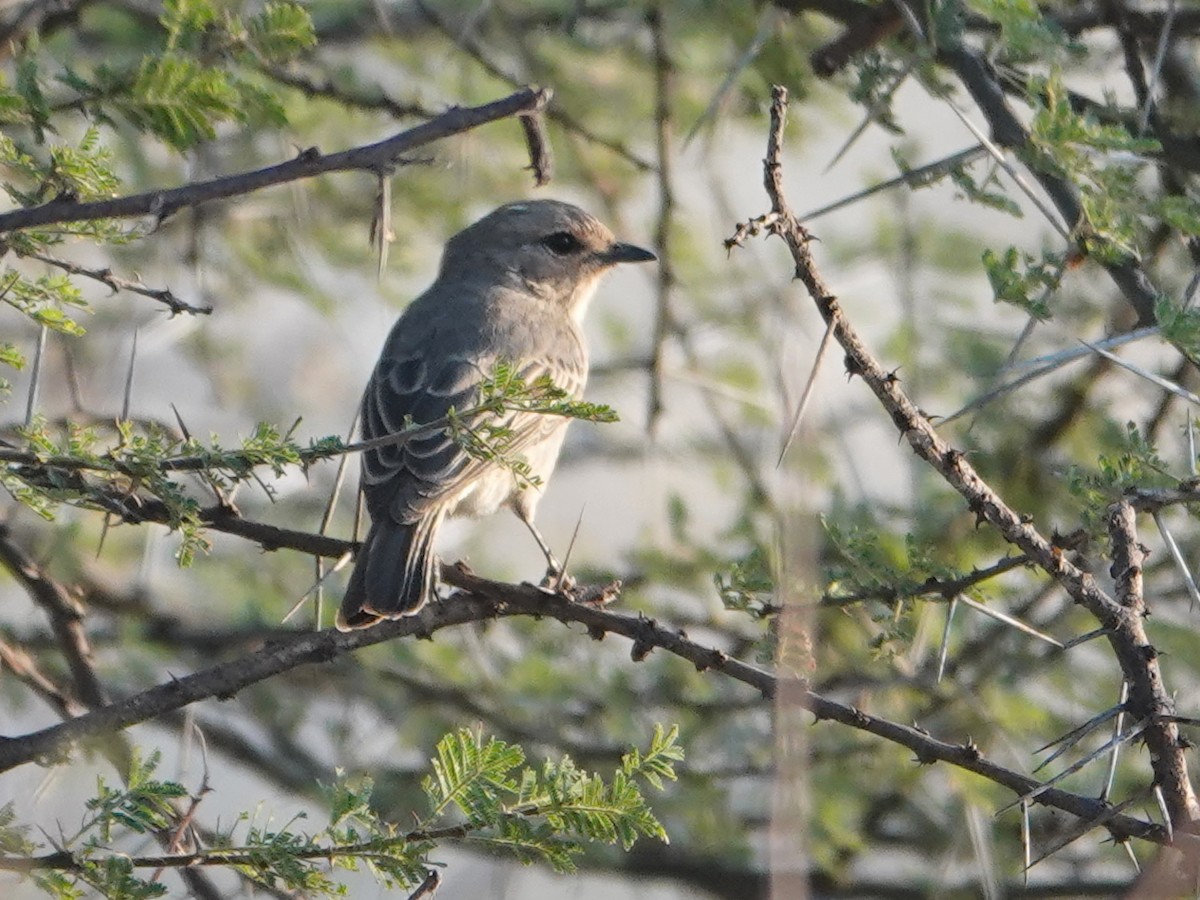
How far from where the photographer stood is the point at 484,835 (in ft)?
8.84

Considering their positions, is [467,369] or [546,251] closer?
[467,369]

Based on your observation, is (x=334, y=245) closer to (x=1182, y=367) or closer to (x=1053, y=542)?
(x=1182, y=367)

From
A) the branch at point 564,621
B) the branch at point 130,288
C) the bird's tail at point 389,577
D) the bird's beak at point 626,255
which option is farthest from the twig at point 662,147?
the branch at point 130,288

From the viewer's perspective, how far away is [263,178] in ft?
8.03

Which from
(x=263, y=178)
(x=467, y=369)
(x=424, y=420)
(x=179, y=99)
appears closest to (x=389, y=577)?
(x=424, y=420)

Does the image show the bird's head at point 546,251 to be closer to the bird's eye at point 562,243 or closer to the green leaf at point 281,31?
the bird's eye at point 562,243

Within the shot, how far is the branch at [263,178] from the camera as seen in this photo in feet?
8.01

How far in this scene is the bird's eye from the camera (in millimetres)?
6566

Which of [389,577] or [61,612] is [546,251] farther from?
[61,612]

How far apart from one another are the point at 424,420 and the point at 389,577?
722 millimetres

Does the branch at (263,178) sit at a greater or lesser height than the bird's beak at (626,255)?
lesser

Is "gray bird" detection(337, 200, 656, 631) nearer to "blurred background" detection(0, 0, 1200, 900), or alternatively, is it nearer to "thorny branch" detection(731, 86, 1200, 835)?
"blurred background" detection(0, 0, 1200, 900)

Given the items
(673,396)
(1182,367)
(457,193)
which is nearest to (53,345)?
(457,193)

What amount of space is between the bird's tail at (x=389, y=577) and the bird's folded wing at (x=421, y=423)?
0.08 m
